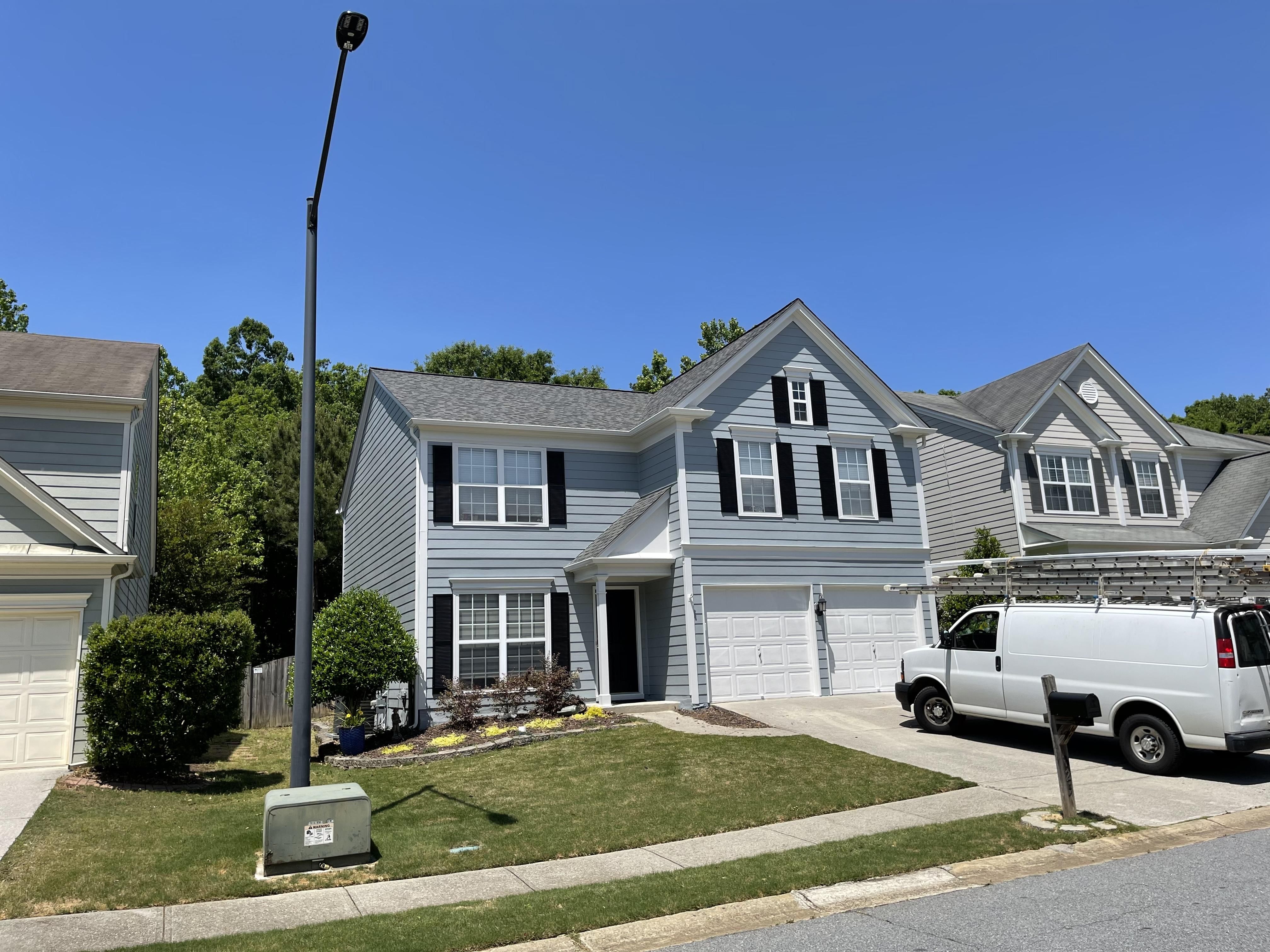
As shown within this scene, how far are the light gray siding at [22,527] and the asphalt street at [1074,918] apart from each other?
12463 millimetres

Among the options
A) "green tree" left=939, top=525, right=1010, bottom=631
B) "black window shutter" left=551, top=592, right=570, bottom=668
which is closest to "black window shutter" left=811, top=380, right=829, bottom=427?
"green tree" left=939, top=525, right=1010, bottom=631

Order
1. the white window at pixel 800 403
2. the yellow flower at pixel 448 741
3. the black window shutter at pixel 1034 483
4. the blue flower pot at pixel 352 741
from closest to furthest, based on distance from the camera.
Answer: the yellow flower at pixel 448 741 < the blue flower pot at pixel 352 741 < the white window at pixel 800 403 < the black window shutter at pixel 1034 483

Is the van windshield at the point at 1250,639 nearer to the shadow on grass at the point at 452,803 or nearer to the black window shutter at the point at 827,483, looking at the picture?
the shadow on grass at the point at 452,803

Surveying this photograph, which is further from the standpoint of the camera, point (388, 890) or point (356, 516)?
point (356, 516)

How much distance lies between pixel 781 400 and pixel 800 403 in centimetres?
51

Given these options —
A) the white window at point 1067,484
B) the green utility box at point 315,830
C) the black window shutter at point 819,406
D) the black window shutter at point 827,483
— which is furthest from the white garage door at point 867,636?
the green utility box at point 315,830

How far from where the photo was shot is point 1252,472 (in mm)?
26859

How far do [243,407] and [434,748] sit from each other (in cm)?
3883

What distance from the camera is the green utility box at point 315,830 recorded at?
310 inches

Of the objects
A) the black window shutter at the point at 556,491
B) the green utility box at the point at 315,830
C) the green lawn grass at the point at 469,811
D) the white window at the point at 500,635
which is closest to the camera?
the green lawn grass at the point at 469,811

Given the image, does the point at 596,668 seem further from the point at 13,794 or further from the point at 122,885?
the point at 122,885

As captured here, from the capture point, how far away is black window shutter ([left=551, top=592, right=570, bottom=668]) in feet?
60.2

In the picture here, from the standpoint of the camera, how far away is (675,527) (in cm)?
1881

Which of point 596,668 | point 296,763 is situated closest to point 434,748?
point 596,668
